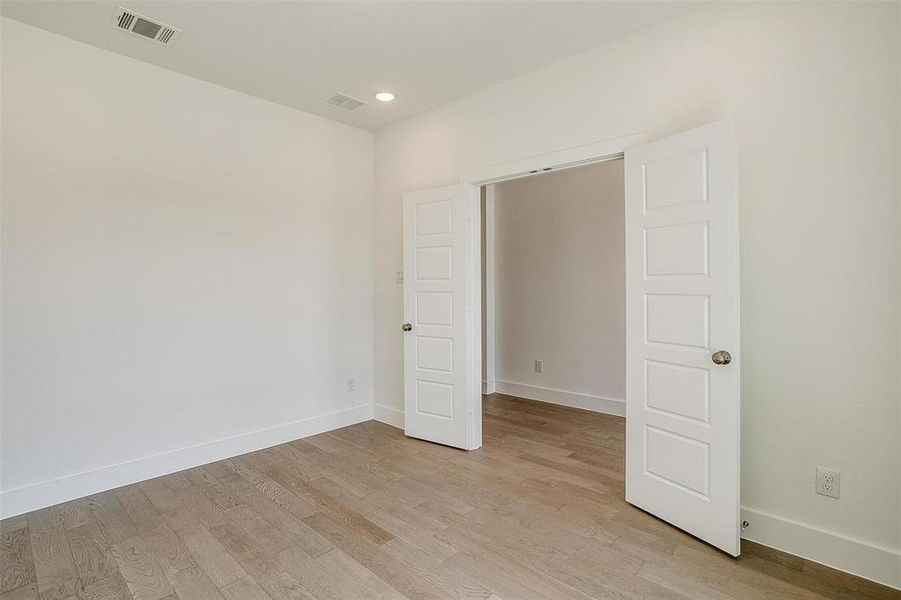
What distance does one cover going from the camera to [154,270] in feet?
10.3

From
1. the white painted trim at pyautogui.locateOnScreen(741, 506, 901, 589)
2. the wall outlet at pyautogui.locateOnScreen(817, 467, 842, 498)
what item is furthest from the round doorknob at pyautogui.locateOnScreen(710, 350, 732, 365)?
the white painted trim at pyautogui.locateOnScreen(741, 506, 901, 589)

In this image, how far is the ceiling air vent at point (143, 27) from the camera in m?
2.57

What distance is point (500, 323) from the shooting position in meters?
5.71

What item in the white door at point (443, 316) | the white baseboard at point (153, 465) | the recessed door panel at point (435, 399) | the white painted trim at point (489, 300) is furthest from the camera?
the white painted trim at point (489, 300)

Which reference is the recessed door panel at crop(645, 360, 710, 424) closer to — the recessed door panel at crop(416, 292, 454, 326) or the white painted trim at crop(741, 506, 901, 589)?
the white painted trim at crop(741, 506, 901, 589)

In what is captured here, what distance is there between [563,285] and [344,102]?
2.89 meters

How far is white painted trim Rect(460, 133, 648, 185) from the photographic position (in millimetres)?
2842

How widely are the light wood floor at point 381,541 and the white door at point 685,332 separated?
10.0 inches

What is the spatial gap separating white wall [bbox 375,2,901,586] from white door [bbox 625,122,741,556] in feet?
0.90

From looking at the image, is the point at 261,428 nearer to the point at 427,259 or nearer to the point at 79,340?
the point at 79,340

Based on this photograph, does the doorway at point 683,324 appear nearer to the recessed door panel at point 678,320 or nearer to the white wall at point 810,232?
the recessed door panel at point 678,320

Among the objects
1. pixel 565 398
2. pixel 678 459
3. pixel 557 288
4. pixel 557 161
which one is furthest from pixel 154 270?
pixel 565 398

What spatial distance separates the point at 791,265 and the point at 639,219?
2.46 feet

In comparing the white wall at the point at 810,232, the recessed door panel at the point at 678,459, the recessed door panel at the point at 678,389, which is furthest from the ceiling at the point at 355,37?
the recessed door panel at the point at 678,459
